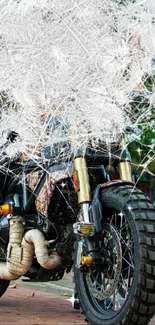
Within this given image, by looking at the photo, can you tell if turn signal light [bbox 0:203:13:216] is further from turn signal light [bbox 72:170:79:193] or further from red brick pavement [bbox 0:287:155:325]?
turn signal light [bbox 72:170:79:193]

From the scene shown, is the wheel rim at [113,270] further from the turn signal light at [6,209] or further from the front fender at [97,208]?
the turn signal light at [6,209]

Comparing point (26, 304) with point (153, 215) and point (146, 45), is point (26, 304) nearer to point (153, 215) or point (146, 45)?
point (153, 215)

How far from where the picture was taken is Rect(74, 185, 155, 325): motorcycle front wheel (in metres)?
4.25

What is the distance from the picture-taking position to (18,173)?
18.6 feet

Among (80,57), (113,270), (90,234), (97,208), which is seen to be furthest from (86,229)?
(80,57)

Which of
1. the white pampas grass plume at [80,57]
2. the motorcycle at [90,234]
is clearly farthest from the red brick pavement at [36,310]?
the white pampas grass plume at [80,57]

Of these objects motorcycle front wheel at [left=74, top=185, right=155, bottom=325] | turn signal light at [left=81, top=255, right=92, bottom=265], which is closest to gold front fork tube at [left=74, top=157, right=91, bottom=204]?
motorcycle front wheel at [left=74, top=185, right=155, bottom=325]

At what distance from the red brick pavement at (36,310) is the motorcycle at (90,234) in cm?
32

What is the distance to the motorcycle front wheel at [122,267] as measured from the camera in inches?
167

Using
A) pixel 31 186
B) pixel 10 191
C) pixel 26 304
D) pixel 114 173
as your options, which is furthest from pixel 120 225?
pixel 26 304

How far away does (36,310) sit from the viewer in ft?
20.7

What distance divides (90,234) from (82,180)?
35cm

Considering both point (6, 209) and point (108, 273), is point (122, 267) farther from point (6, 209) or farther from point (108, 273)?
point (6, 209)

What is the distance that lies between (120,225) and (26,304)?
7.91 ft
